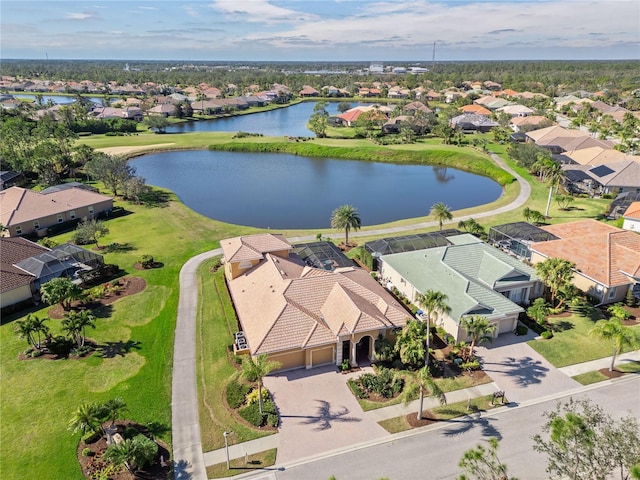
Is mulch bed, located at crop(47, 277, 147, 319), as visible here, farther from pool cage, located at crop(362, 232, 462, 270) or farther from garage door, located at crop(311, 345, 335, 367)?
pool cage, located at crop(362, 232, 462, 270)

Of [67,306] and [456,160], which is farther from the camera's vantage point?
[456,160]

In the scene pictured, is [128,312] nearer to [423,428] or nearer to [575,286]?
[423,428]

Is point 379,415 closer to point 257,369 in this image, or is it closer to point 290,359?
point 290,359

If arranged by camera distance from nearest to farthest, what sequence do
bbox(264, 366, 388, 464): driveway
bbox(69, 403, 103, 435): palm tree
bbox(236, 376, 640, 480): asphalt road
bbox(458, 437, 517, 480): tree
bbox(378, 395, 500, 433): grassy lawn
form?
bbox(458, 437, 517, 480): tree, bbox(236, 376, 640, 480): asphalt road, bbox(69, 403, 103, 435): palm tree, bbox(264, 366, 388, 464): driveway, bbox(378, 395, 500, 433): grassy lawn

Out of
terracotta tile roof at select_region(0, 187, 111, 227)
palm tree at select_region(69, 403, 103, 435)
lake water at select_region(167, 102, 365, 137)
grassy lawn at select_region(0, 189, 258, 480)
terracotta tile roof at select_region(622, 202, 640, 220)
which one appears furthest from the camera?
lake water at select_region(167, 102, 365, 137)

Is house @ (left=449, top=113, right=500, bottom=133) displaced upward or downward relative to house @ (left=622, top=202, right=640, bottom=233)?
upward

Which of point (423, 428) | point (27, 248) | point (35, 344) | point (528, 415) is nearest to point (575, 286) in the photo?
point (528, 415)

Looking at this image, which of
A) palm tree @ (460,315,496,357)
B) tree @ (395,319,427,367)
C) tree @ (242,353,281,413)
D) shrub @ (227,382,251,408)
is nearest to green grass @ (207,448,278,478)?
tree @ (242,353,281,413)

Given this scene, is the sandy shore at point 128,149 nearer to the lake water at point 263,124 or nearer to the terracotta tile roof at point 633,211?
the lake water at point 263,124
